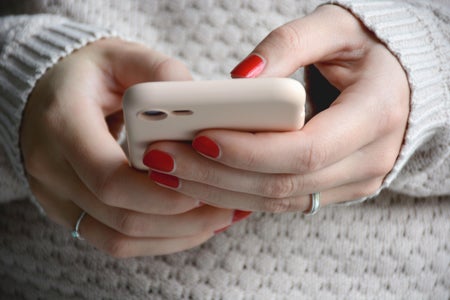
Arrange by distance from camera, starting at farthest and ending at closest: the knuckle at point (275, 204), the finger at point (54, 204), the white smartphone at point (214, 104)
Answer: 1. the finger at point (54, 204)
2. the knuckle at point (275, 204)
3. the white smartphone at point (214, 104)

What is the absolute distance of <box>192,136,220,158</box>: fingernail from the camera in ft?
1.34

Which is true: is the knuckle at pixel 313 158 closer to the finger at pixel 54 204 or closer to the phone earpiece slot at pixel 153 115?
the phone earpiece slot at pixel 153 115

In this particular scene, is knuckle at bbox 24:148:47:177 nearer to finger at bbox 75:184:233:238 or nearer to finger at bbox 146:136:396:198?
finger at bbox 75:184:233:238

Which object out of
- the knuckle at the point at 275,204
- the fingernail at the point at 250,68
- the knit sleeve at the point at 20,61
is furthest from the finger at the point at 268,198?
the knit sleeve at the point at 20,61

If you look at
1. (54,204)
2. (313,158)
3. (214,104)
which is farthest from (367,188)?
(54,204)

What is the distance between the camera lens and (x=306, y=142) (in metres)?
0.42

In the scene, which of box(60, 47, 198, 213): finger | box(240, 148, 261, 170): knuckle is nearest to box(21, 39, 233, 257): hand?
box(60, 47, 198, 213): finger

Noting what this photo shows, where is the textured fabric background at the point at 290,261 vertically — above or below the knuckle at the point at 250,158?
below

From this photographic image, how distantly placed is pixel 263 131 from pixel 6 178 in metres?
0.39

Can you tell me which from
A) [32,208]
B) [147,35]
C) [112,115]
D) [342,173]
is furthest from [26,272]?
[342,173]

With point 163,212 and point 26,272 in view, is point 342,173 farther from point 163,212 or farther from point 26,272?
point 26,272

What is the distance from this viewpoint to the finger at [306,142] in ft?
1.34

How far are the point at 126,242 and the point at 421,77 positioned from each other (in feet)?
1.15

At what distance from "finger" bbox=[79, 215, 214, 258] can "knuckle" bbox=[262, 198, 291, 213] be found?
4.1 inches
